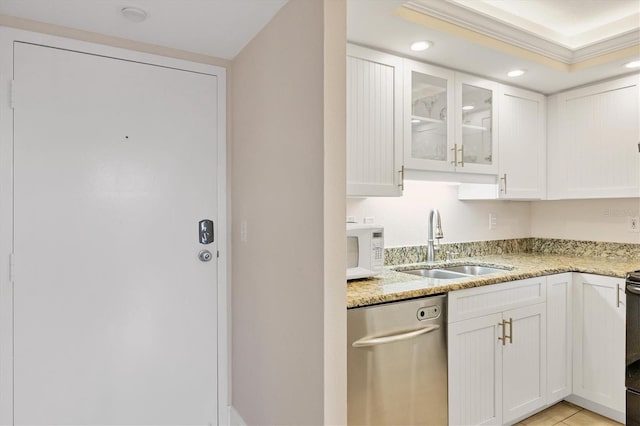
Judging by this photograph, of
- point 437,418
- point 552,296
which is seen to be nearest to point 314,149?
point 437,418

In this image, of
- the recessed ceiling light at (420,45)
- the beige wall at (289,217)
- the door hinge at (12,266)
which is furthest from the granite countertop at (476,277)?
the door hinge at (12,266)

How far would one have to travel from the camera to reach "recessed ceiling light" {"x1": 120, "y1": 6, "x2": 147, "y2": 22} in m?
1.72

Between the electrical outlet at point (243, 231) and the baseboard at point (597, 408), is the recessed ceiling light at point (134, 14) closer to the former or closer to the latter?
the electrical outlet at point (243, 231)

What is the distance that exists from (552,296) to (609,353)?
18.6 inches

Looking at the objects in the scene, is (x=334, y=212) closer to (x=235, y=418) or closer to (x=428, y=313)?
(x=428, y=313)

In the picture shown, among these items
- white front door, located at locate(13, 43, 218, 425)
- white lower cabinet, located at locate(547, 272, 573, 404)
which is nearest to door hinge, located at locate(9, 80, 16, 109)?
white front door, located at locate(13, 43, 218, 425)

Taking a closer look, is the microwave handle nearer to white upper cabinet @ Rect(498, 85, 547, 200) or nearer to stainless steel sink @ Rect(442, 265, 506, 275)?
stainless steel sink @ Rect(442, 265, 506, 275)

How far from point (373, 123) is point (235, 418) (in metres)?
1.86

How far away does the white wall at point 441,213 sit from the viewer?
105 inches

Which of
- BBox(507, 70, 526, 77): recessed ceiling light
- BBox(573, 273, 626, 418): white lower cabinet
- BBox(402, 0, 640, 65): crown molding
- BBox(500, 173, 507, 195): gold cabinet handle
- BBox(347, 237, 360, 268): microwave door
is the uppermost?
BBox(402, 0, 640, 65): crown molding

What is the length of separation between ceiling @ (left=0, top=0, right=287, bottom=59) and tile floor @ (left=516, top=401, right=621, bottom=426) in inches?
110

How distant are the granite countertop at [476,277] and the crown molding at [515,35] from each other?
53.9 inches

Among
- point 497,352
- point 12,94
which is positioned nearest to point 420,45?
point 497,352

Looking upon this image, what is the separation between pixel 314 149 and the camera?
148 cm
